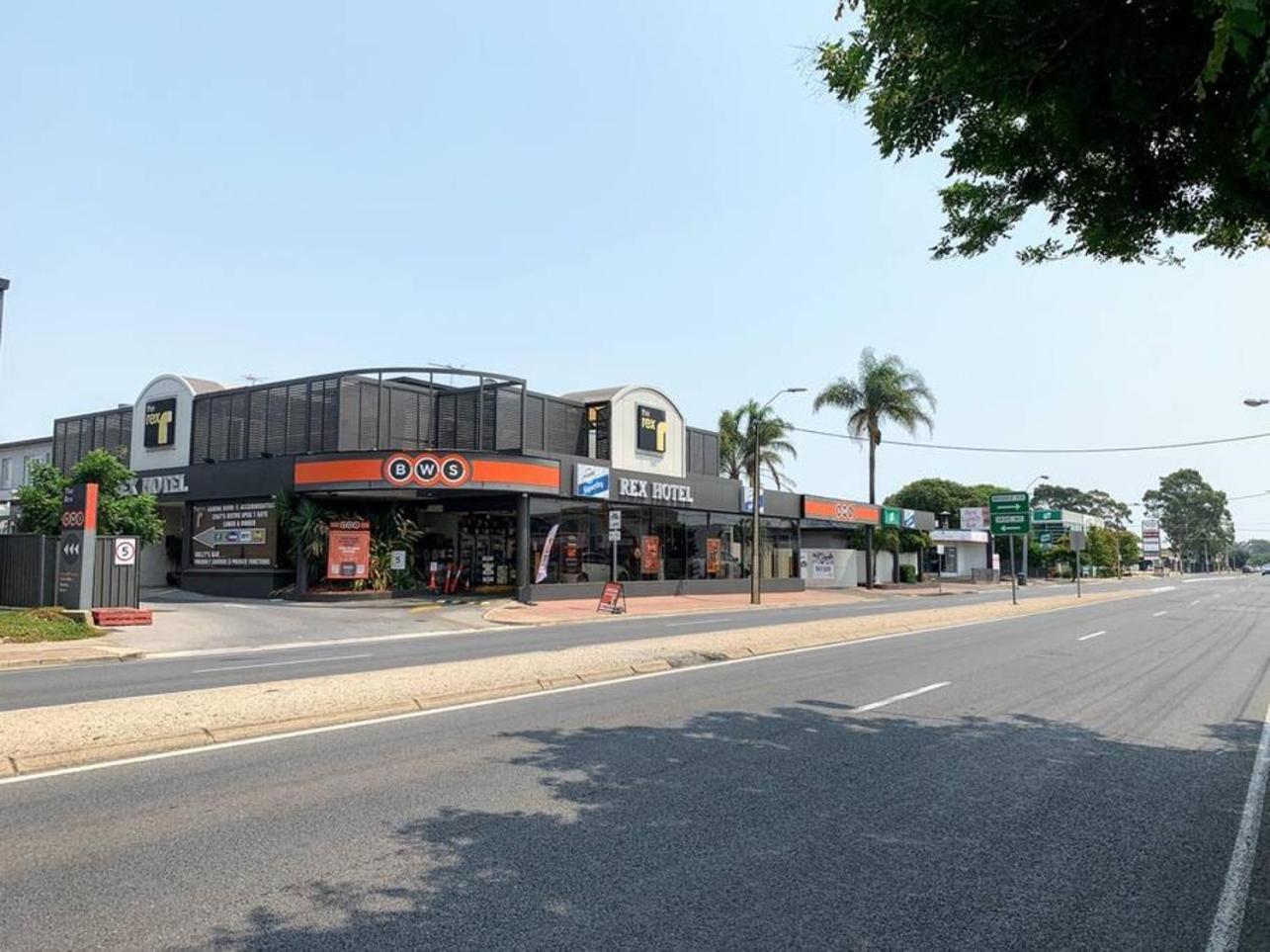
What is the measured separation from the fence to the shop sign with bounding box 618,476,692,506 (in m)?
18.5

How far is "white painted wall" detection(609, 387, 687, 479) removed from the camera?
125 feet

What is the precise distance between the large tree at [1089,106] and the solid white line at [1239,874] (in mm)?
3738

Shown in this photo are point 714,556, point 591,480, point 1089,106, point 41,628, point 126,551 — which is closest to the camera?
point 1089,106

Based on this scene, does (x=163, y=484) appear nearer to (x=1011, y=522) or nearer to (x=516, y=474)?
(x=516, y=474)

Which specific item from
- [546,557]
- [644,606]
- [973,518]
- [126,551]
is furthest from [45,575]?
[973,518]

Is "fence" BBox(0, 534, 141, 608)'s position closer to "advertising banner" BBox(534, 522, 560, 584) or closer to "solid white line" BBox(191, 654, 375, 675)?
"solid white line" BBox(191, 654, 375, 675)

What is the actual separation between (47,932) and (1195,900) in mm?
5909

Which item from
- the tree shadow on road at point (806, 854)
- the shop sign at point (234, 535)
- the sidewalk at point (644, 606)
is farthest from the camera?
the shop sign at point (234, 535)

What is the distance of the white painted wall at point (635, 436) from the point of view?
38.2 metres

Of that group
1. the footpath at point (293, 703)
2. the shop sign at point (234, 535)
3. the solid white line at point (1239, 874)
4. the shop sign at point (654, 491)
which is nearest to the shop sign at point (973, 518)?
the shop sign at point (654, 491)

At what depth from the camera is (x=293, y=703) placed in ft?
32.6

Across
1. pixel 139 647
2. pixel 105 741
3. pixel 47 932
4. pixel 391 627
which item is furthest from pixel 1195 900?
pixel 391 627

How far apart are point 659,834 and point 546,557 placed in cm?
2825

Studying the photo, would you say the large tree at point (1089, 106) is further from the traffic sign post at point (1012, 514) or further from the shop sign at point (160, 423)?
the shop sign at point (160, 423)
